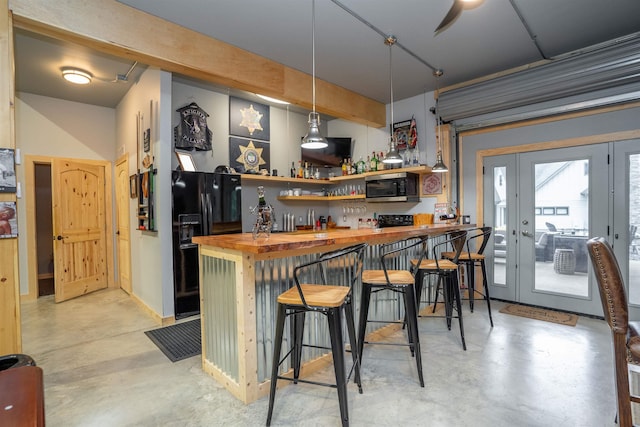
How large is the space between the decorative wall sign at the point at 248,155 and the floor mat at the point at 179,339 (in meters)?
2.32

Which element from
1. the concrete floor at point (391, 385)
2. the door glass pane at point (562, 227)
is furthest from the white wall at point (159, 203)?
the door glass pane at point (562, 227)

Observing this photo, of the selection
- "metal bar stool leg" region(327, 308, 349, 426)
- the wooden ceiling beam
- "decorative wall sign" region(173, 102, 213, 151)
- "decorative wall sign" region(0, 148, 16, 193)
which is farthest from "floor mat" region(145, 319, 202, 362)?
the wooden ceiling beam

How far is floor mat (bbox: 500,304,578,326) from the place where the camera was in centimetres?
361

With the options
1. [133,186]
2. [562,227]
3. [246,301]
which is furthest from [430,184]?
[133,186]

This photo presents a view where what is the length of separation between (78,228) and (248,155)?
2.99 m

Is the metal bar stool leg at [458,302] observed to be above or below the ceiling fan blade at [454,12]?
below

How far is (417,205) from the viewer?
5109 mm

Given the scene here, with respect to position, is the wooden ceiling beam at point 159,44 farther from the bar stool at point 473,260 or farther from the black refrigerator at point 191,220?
the bar stool at point 473,260

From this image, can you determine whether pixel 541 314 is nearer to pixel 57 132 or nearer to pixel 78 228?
pixel 78 228

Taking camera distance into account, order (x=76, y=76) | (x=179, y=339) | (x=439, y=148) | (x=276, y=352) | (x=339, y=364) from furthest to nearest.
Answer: (x=439, y=148), (x=76, y=76), (x=179, y=339), (x=276, y=352), (x=339, y=364)

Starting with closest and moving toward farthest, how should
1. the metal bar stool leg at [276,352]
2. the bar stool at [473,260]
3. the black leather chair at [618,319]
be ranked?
the black leather chair at [618,319] → the metal bar stool leg at [276,352] → the bar stool at [473,260]

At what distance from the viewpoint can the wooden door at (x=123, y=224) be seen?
4.96 m

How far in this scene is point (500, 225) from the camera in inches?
172

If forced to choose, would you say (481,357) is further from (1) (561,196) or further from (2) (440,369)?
(1) (561,196)
